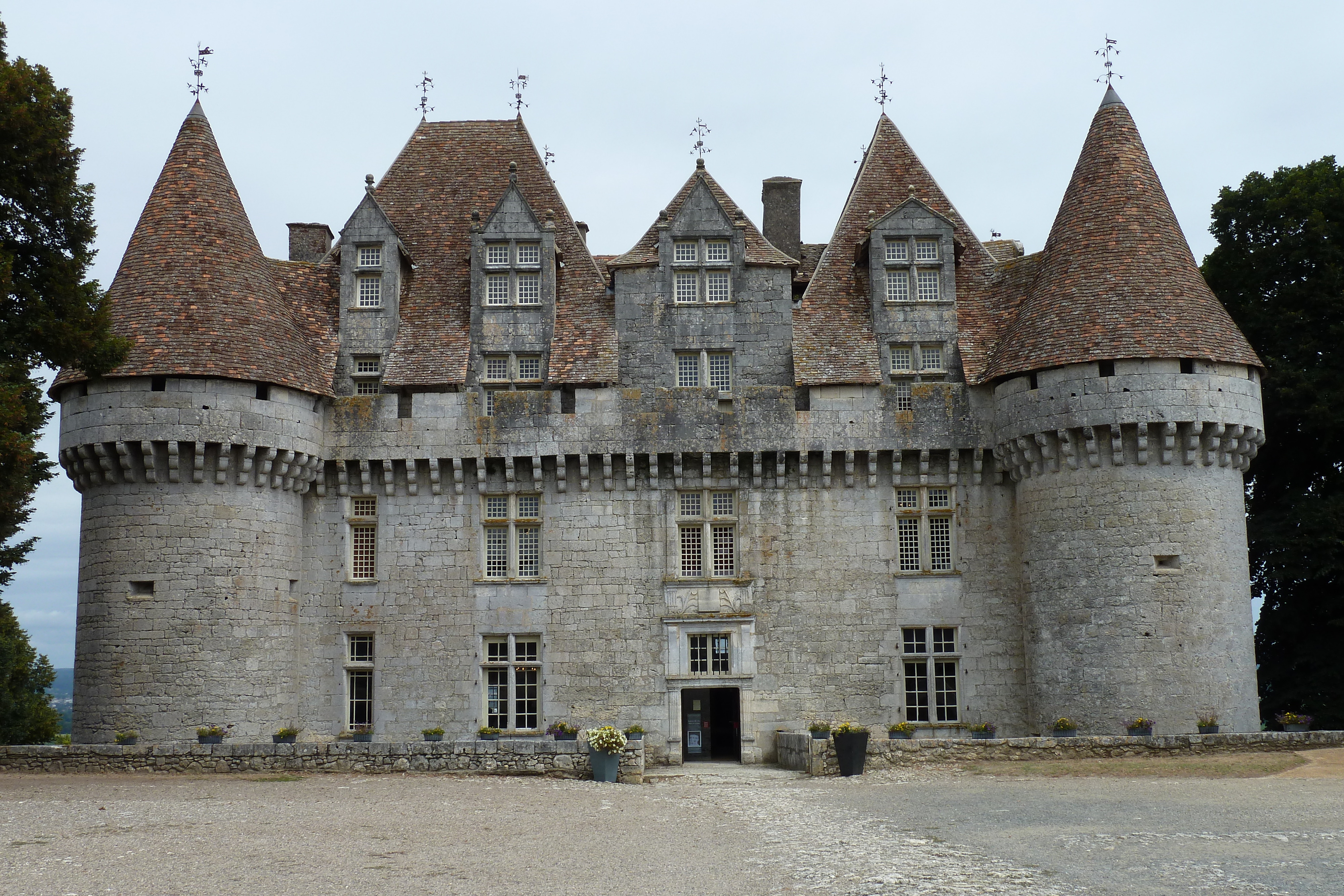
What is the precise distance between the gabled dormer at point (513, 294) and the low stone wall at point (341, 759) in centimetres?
796

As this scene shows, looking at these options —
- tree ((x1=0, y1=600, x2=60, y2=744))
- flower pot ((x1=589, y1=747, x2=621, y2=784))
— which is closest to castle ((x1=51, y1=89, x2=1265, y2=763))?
flower pot ((x1=589, y1=747, x2=621, y2=784))

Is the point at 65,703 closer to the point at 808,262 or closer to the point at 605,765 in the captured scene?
the point at 808,262

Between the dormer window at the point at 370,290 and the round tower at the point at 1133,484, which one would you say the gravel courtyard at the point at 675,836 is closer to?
the round tower at the point at 1133,484

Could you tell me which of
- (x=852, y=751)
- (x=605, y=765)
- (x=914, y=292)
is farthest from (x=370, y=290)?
(x=852, y=751)

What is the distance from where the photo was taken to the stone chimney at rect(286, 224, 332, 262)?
27.9m

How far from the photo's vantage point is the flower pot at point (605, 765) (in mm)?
19297

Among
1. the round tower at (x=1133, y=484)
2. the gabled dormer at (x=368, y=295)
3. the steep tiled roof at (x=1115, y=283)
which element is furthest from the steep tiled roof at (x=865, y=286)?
the gabled dormer at (x=368, y=295)

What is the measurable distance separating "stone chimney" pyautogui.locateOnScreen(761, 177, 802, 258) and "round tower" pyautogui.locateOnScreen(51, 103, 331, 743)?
1023 centimetres

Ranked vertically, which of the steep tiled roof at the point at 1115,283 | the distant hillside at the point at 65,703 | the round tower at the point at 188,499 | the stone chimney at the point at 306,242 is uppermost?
the stone chimney at the point at 306,242

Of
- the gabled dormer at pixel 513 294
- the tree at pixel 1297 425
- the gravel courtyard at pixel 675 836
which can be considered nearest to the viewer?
the gravel courtyard at pixel 675 836

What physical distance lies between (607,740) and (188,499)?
29.5 feet

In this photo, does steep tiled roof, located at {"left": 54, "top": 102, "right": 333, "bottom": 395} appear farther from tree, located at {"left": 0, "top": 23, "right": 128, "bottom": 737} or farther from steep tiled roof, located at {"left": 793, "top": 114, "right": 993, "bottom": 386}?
steep tiled roof, located at {"left": 793, "top": 114, "right": 993, "bottom": 386}

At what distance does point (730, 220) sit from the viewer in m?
25.4

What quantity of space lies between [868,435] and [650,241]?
19.5 feet
